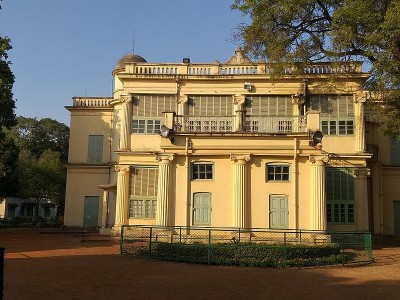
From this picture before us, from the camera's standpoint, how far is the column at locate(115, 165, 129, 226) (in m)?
23.8

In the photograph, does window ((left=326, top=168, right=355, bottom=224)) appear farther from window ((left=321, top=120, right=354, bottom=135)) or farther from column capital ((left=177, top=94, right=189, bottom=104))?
column capital ((left=177, top=94, right=189, bottom=104))

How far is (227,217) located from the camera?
65.5ft

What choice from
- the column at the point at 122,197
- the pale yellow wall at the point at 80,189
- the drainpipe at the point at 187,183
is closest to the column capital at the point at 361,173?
the drainpipe at the point at 187,183

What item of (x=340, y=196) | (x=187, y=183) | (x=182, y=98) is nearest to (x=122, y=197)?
(x=187, y=183)

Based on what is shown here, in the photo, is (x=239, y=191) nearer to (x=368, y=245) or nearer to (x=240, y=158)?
(x=240, y=158)

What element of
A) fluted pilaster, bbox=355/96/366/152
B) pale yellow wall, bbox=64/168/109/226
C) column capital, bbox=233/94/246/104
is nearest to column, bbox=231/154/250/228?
column capital, bbox=233/94/246/104

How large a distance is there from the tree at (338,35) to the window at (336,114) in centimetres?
391

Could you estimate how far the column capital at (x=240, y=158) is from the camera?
19.9m

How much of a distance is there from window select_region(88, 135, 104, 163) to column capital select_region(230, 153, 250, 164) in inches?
528

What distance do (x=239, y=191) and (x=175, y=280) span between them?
27.5ft

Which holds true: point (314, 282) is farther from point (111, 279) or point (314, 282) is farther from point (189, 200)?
point (189, 200)

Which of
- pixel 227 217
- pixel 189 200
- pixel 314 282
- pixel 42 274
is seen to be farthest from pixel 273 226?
pixel 42 274

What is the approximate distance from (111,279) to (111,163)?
60.7 feet

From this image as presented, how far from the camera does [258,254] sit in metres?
14.9
